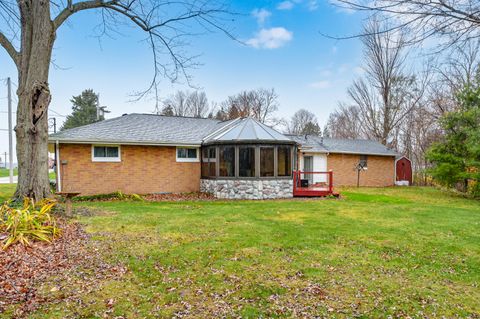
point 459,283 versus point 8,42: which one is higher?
point 8,42

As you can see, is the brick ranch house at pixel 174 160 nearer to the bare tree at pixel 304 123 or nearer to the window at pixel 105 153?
the window at pixel 105 153

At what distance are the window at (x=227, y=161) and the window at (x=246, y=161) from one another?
324 mm

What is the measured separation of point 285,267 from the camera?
4.41 metres

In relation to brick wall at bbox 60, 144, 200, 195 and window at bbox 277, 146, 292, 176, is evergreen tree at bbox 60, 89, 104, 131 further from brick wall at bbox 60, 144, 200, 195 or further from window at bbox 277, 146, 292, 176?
window at bbox 277, 146, 292, 176

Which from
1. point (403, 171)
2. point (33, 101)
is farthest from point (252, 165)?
point (403, 171)

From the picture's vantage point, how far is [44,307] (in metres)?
3.17

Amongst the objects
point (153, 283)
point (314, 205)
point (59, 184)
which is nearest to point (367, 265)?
point (153, 283)

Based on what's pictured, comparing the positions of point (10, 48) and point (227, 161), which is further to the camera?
point (227, 161)

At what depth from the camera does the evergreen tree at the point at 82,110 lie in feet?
137

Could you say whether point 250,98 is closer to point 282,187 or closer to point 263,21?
point 282,187

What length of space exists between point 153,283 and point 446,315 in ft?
11.2

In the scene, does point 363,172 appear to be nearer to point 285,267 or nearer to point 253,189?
point 253,189

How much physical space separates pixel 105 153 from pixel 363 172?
16775 mm

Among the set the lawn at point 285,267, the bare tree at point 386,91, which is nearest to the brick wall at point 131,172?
the lawn at point 285,267
